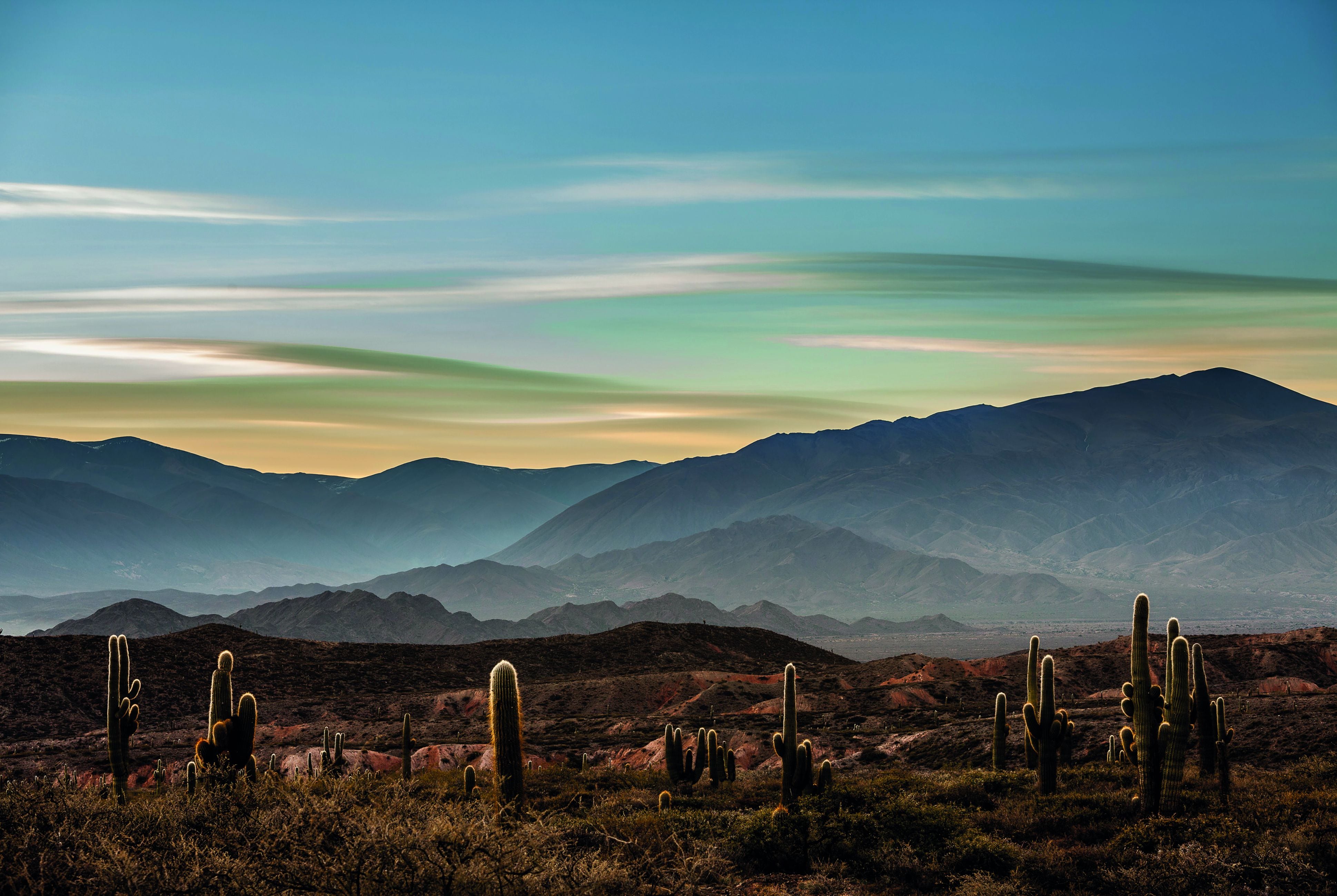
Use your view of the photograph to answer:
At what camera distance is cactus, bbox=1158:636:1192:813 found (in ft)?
56.4

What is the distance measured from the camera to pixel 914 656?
75312 millimetres

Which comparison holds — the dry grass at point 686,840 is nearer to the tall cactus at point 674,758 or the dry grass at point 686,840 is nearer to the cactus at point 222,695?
the tall cactus at point 674,758

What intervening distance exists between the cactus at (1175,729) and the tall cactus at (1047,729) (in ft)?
6.86

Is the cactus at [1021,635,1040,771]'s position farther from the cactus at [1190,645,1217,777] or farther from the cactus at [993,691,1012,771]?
the cactus at [1190,645,1217,777]

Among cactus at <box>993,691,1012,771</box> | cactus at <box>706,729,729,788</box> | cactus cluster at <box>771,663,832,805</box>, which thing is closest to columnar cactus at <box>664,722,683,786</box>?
cactus at <box>706,729,729,788</box>

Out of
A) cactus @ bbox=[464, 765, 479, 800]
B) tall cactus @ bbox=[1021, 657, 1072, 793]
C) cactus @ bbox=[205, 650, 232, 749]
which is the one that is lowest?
cactus @ bbox=[464, 765, 479, 800]

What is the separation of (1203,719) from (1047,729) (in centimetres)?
342

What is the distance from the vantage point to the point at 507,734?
53.6 ft

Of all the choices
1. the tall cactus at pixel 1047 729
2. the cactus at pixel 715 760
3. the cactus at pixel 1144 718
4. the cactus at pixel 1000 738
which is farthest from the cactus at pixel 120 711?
the cactus at pixel 1000 738

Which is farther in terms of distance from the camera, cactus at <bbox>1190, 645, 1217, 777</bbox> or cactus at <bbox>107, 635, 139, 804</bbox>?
cactus at <bbox>1190, 645, 1217, 777</bbox>

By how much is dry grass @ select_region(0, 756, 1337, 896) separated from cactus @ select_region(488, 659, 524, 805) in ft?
2.14

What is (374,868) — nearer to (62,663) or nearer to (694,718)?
(694,718)

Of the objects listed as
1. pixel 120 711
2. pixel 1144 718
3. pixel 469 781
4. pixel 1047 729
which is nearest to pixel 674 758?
pixel 469 781

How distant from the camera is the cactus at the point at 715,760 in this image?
23.7 m
